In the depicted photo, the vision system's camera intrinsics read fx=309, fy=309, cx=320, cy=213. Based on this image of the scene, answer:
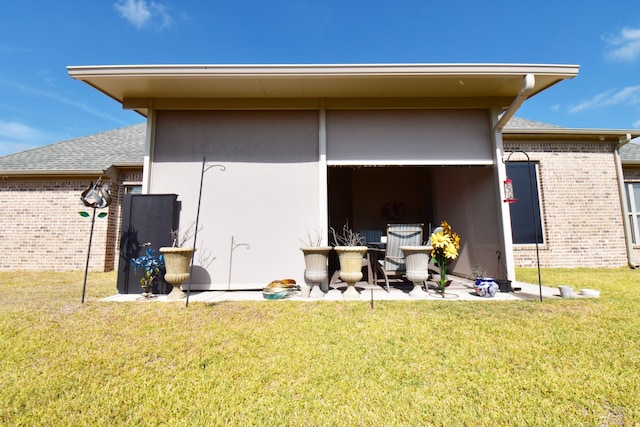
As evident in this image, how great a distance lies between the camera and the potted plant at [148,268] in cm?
458

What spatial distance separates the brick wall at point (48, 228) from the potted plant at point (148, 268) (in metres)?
4.31

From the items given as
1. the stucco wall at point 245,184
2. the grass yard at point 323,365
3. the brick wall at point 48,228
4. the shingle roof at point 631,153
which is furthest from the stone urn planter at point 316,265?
the shingle roof at point 631,153

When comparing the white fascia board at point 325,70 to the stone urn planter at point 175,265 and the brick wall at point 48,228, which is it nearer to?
the stone urn planter at point 175,265

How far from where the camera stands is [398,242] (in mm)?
5121

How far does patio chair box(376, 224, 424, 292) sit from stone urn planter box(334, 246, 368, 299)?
74cm

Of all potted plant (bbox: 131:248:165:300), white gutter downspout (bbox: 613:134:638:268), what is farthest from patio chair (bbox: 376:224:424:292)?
white gutter downspout (bbox: 613:134:638:268)

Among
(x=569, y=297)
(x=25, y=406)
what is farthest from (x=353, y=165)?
(x=25, y=406)

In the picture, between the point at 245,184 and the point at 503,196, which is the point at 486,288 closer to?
the point at 503,196

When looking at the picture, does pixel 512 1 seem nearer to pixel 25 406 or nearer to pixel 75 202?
pixel 25 406

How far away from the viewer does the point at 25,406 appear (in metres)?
1.81

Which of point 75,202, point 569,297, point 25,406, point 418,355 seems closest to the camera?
point 25,406

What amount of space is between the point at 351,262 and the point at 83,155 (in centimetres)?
910

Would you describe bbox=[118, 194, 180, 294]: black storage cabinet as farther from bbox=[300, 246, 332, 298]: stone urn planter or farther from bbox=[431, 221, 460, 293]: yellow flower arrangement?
bbox=[431, 221, 460, 293]: yellow flower arrangement

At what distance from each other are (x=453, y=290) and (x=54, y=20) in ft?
34.5
